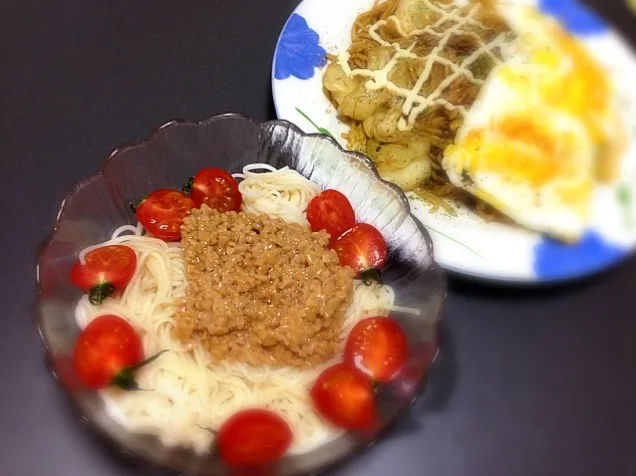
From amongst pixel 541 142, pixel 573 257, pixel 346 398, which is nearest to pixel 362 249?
pixel 346 398

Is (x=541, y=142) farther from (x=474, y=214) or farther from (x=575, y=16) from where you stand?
(x=575, y=16)

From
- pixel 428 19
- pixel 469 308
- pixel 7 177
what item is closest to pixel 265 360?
pixel 469 308

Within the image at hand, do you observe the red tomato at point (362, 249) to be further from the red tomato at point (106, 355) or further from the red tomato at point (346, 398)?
the red tomato at point (106, 355)

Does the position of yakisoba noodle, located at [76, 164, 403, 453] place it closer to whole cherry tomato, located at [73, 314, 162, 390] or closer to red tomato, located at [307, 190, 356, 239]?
whole cherry tomato, located at [73, 314, 162, 390]

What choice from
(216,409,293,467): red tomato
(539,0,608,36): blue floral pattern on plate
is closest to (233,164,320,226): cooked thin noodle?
(216,409,293,467): red tomato

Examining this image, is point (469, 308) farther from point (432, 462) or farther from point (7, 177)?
point (7, 177)

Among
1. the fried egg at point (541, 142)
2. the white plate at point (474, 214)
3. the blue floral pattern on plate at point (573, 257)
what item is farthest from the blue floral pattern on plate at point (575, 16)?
the blue floral pattern on plate at point (573, 257)
